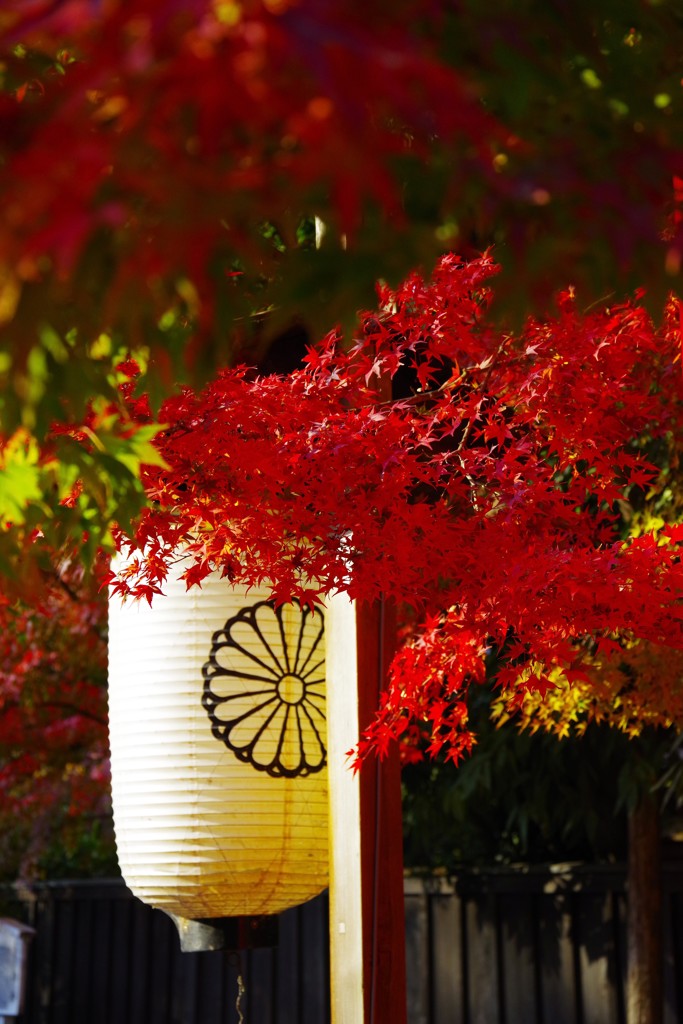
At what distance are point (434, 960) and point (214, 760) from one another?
3.73 metres

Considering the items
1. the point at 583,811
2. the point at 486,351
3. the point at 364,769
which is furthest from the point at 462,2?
the point at 583,811

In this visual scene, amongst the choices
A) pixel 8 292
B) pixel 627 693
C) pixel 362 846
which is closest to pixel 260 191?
pixel 8 292

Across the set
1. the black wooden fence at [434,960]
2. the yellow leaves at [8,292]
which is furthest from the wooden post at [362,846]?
the yellow leaves at [8,292]

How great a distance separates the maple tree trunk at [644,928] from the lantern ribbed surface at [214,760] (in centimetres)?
259

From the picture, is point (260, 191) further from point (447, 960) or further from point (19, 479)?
point (447, 960)

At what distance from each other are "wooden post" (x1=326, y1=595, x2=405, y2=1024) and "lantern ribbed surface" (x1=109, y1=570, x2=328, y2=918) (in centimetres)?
17

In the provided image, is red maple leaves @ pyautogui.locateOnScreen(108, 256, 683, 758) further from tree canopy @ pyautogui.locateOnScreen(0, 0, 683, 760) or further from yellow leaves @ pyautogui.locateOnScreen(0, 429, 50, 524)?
yellow leaves @ pyautogui.locateOnScreen(0, 429, 50, 524)

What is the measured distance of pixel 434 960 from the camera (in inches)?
283

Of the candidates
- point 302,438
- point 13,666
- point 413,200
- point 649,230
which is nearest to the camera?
point 649,230

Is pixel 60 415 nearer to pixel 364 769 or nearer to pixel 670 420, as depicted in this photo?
pixel 364 769

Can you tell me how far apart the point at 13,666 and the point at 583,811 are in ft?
12.6

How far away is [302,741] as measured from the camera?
4.25 meters

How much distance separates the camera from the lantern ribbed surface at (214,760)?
13.3 ft

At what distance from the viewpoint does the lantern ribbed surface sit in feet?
13.3
